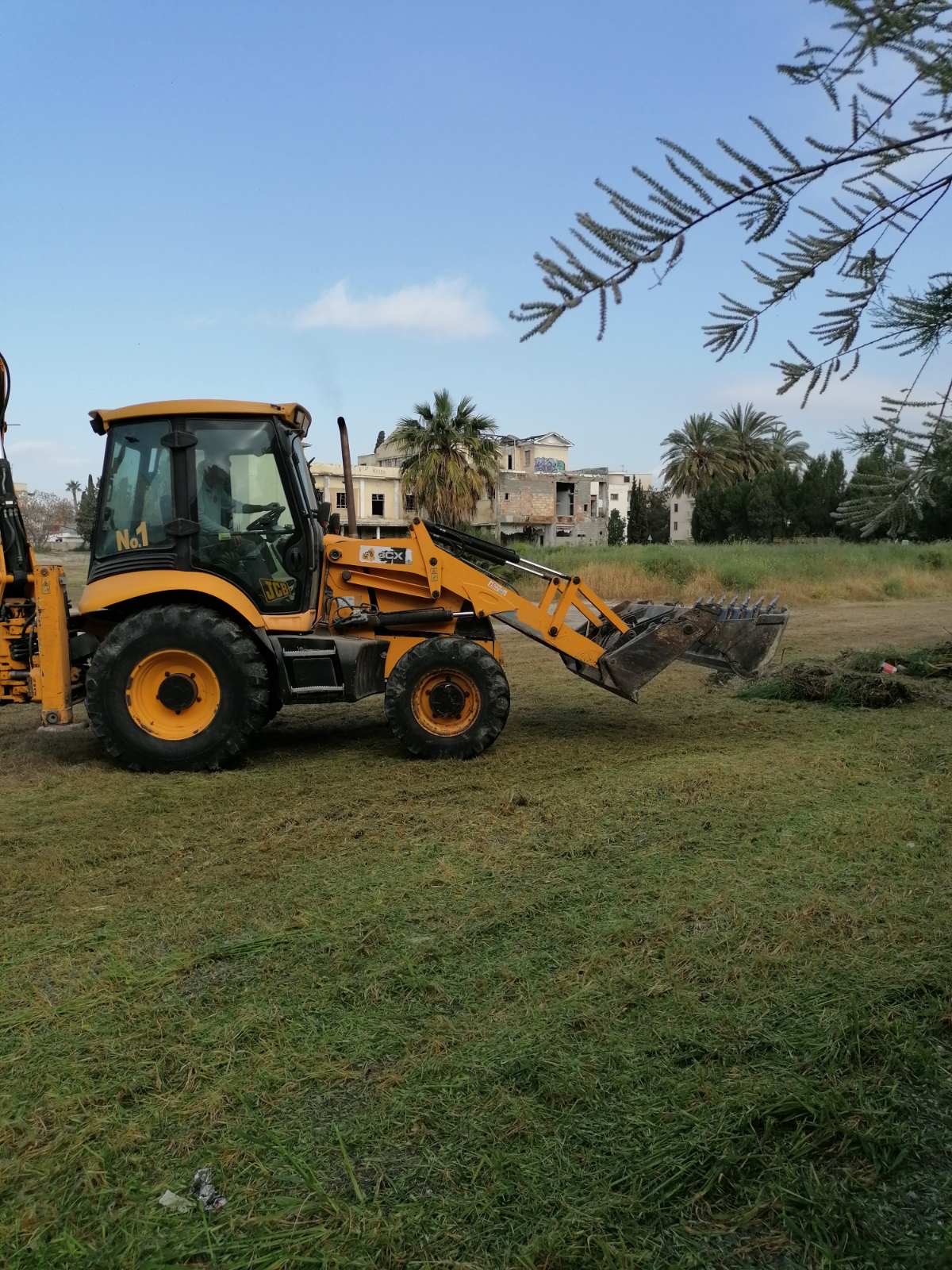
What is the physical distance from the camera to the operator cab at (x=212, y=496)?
7422 mm

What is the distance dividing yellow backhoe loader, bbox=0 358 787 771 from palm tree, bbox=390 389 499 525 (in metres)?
26.7

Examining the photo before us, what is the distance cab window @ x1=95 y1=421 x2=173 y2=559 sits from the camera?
746 centimetres

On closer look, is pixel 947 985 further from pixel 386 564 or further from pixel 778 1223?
pixel 386 564

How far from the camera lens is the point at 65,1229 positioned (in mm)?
2395

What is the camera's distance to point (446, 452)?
114 feet

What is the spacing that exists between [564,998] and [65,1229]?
5.51 feet

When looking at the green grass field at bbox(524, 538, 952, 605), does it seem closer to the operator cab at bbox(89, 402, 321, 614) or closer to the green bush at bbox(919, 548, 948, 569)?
the green bush at bbox(919, 548, 948, 569)

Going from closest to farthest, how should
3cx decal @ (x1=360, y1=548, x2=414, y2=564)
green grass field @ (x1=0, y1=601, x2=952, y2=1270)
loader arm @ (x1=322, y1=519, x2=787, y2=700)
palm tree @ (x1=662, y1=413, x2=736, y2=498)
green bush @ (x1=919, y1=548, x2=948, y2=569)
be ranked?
green grass field @ (x1=0, y1=601, x2=952, y2=1270) < palm tree @ (x1=662, y1=413, x2=736, y2=498) < loader arm @ (x1=322, y1=519, x2=787, y2=700) < 3cx decal @ (x1=360, y1=548, x2=414, y2=564) < green bush @ (x1=919, y1=548, x2=948, y2=569)

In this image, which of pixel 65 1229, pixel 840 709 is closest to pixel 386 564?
pixel 840 709

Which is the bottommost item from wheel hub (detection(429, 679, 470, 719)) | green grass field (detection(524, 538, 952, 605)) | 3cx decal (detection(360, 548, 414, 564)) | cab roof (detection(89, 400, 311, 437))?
wheel hub (detection(429, 679, 470, 719))

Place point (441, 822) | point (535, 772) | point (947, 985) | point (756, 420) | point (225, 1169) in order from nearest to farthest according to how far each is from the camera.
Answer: point (225, 1169), point (756, 420), point (947, 985), point (441, 822), point (535, 772)

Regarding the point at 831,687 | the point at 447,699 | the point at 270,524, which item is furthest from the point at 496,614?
the point at 831,687

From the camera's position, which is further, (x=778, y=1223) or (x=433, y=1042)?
(x=433, y=1042)

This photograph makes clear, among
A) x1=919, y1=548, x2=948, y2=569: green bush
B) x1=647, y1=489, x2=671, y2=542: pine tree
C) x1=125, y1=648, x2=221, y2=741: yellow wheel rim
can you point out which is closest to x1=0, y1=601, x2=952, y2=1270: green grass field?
x1=125, y1=648, x2=221, y2=741: yellow wheel rim
